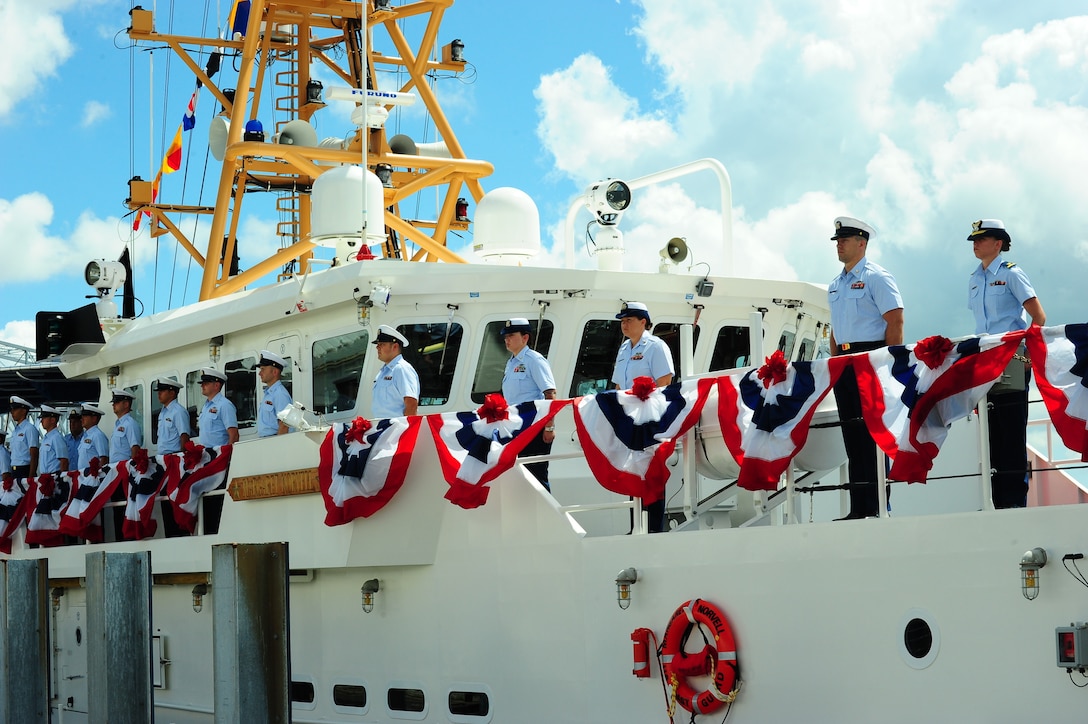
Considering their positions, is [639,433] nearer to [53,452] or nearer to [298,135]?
[298,135]

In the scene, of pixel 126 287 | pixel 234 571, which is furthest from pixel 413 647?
pixel 126 287

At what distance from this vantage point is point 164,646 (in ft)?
42.4

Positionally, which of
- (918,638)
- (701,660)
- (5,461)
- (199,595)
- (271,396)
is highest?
(271,396)

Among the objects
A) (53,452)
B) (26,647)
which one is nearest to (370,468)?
(26,647)

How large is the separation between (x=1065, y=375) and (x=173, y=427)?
28.9 feet

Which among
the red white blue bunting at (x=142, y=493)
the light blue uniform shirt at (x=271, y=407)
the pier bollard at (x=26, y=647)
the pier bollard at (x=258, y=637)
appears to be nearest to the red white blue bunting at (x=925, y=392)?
the pier bollard at (x=258, y=637)

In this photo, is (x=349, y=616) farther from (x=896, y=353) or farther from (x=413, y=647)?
(x=896, y=353)

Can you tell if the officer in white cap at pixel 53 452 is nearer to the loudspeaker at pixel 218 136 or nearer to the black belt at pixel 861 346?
the loudspeaker at pixel 218 136

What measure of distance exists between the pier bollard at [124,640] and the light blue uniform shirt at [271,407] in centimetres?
150

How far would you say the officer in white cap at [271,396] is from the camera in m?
11.8

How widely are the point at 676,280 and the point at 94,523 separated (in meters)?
6.57

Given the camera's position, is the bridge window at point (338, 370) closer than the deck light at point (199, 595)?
Yes

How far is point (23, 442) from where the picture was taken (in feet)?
53.0

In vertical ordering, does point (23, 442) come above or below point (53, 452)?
above
